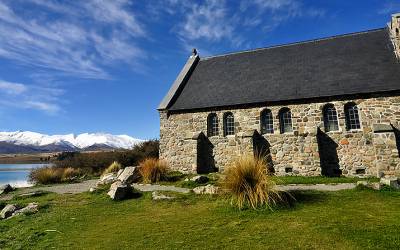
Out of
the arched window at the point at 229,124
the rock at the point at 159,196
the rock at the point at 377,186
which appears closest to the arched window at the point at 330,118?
the arched window at the point at 229,124

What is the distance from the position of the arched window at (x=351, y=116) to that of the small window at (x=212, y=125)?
8.31 metres

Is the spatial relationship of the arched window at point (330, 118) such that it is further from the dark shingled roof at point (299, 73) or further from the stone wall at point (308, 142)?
the dark shingled roof at point (299, 73)

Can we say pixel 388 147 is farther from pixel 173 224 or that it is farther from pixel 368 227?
pixel 173 224

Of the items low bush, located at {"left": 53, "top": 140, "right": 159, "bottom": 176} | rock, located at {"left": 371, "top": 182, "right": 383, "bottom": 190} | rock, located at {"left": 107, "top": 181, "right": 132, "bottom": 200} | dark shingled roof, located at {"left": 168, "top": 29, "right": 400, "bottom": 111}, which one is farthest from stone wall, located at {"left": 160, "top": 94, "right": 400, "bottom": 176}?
rock, located at {"left": 107, "top": 181, "right": 132, "bottom": 200}

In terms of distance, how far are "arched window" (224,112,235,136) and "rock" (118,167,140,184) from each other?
6746mm

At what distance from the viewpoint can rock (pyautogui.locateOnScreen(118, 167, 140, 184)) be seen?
626 inches

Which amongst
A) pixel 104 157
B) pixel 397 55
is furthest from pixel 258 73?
pixel 104 157

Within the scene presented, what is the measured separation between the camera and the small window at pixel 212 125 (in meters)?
19.9

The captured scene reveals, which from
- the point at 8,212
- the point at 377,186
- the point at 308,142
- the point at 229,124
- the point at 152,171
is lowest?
the point at 8,212

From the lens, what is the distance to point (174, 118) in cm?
2108

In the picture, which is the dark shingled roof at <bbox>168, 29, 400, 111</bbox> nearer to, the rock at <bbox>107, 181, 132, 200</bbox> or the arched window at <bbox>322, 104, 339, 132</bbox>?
the arched window at <bbox>322, 104, 339, 132</bbox>

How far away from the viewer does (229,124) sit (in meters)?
19.6

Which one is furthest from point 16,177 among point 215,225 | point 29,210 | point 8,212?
point 215,225

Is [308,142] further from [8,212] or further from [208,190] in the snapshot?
[8,212]
